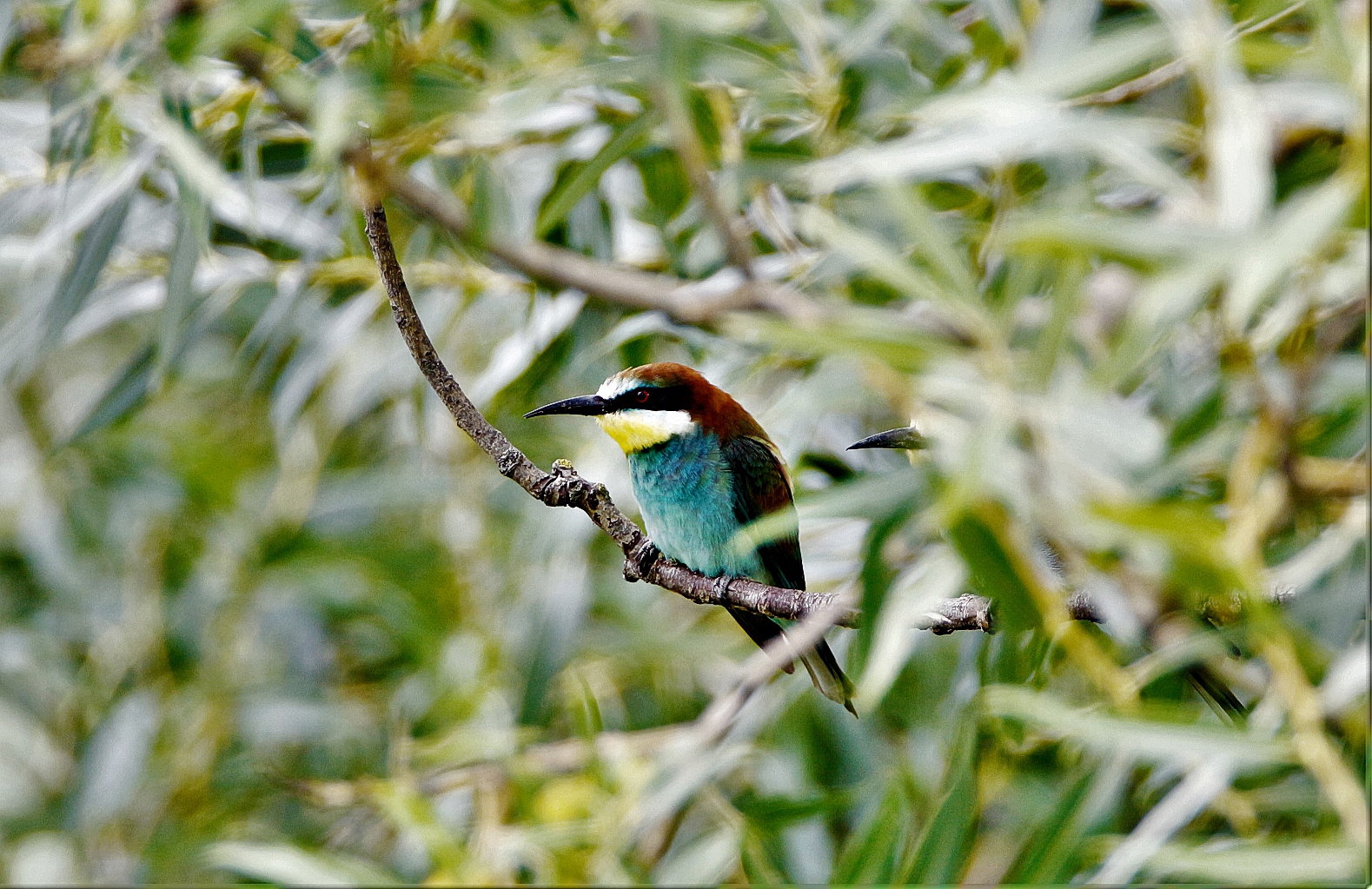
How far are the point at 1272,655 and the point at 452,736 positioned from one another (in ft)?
5.20

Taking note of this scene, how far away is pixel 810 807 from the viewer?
69.6 inches

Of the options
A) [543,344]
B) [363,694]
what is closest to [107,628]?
[363,694]

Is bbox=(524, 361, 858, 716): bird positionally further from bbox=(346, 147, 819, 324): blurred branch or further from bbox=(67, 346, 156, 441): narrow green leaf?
bbox=(67, 346, 156, 441): narrow green leaf

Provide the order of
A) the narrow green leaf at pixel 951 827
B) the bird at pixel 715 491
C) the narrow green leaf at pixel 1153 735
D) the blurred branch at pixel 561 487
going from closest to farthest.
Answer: the blurred branch at pixel 561 487 → the narrow green leaf at pixel 1153 735 → the narrow green leaf at pixel 951 827 → the bird at pixel 715 491

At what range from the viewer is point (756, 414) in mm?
1893

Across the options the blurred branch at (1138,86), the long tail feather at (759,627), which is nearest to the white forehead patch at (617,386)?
the long tail feather at (759,627)

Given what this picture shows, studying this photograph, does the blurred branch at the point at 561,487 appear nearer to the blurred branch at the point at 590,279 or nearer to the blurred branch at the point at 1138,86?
the blurred branch at the point at 590,279

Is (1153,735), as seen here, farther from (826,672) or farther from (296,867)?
(296,867)

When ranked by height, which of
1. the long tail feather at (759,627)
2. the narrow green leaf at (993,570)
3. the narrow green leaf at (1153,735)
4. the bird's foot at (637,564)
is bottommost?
the long tail feather at (759,627)

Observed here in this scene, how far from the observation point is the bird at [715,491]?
160 cm

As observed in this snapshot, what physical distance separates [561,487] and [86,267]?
3.25 ft

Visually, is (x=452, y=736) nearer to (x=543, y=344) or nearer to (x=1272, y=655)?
(x=543, y=344)

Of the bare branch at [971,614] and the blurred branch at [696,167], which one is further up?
the blurred branch at [696,167]

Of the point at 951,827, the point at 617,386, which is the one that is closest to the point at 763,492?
Answer: the point at 617,386
